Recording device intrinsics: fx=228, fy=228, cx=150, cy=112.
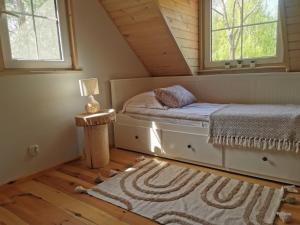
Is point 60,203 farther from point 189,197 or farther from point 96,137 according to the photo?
point 189,197

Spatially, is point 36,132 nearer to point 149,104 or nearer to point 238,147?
point 149,104

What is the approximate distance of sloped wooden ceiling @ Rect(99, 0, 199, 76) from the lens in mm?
2553

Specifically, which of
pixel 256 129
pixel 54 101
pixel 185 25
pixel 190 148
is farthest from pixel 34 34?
pixel 256 129

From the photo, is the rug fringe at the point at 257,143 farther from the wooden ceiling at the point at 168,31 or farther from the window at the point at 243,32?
the window at the point at 243,32

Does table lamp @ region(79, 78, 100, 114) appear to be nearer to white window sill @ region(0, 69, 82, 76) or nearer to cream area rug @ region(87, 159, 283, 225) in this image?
white window sill @ region(0, 69, 82, 76)

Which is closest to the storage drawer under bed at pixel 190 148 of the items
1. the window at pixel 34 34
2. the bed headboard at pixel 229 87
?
the bed headboard at pixel 229 87

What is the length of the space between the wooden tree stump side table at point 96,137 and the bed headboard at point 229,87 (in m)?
0.66

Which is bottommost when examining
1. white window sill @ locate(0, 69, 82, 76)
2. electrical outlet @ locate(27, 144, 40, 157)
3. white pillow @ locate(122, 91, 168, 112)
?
electrical outlet @ locate(27, 144, 40, 157)

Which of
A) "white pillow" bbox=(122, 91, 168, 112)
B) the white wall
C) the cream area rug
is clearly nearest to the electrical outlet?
the white wall

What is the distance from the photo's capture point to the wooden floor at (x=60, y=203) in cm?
153

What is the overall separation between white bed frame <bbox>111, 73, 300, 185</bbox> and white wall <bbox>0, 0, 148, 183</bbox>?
0.42 metres

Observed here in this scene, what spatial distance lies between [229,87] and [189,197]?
165 centimetres

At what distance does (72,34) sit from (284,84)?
7.79 feet

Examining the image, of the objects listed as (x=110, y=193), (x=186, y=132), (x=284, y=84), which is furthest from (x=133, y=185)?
(x=284, y=84)
